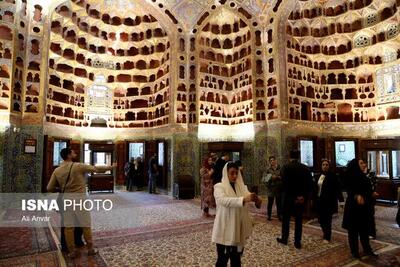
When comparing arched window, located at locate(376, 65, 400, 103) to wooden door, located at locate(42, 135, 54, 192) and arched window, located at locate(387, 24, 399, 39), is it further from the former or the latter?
wooden door, located at locate(42, 135, 54, 192)

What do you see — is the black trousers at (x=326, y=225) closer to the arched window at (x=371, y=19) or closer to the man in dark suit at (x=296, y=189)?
the man in dark suit at (x=296, y=189)

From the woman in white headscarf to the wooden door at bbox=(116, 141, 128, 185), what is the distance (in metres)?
11.4

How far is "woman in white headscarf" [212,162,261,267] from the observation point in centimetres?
277

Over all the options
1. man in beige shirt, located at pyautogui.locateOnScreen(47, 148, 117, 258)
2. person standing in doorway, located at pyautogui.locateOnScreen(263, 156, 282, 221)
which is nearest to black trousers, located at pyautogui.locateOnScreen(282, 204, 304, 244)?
person standing in doorway, located at pyautogui.locateOnScreen(263, 156, 282, 221)

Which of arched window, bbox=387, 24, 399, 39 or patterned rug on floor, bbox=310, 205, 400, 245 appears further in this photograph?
arched window, bbox=387, 24, 399, 39

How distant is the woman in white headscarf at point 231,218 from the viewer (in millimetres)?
2773

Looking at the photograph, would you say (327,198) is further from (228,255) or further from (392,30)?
(392,30)

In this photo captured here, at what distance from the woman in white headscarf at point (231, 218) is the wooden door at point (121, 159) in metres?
11.4

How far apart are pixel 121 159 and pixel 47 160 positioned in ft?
12.0

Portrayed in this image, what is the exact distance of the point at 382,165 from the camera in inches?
393

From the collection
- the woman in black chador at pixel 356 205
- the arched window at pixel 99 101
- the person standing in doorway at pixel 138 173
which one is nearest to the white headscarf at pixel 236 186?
the woman in black chador at pixel 356 205

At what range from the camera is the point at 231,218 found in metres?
2.81

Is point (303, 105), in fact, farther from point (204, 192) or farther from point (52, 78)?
point (52, 78)

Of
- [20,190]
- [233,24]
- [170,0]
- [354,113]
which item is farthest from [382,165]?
[20,190]
